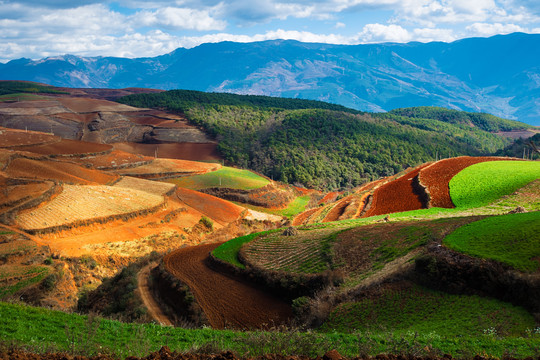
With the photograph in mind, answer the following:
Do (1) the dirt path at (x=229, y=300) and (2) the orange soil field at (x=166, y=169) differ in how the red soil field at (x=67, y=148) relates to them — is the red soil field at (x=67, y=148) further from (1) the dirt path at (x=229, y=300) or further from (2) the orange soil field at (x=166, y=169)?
(1) the dirt path at (x=229, y=300)

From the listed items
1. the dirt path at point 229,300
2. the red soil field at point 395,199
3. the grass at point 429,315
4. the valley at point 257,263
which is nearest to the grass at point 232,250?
the valley at point 257,263

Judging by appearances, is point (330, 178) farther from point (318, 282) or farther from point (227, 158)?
→ point (318, 282)

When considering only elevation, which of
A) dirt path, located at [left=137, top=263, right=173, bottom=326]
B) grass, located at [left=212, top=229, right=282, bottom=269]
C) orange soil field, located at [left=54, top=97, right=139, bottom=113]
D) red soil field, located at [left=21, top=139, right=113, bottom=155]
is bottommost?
dirt path, located at [left=137, top=263, right=173, bottom=326]

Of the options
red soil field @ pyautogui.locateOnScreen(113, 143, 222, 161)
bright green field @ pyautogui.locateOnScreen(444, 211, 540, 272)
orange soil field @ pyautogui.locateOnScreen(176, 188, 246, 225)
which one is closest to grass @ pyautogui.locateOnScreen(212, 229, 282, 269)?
bright green field @ pyautogui.locateOnScreen(444, 211, 540, 272)

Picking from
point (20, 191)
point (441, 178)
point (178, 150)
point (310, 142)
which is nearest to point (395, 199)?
point (441, 178)

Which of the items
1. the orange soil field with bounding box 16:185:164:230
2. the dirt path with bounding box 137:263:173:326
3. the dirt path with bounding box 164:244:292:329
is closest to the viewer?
the dirt path with bounding box 164:244:292:329

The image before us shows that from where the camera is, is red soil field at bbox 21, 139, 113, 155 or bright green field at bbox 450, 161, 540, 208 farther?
red soil field at bbox 21, 139, 113, 155

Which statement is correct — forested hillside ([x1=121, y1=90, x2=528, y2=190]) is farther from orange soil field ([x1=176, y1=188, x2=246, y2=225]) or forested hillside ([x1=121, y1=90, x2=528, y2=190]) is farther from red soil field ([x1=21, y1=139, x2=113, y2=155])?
orange soil field ([x1=176, y1=188, x2=246, y2=225])
